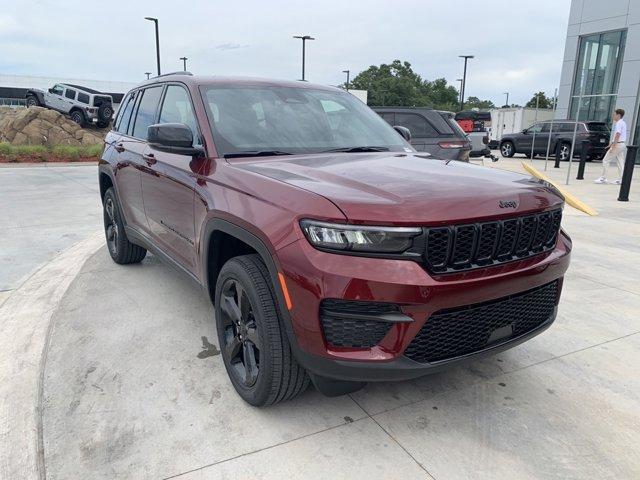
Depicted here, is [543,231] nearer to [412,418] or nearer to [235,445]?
[412,418]

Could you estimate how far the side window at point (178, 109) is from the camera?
3.35 meters

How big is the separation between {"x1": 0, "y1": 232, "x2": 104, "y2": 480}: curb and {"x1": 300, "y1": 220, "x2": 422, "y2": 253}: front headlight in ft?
5.43

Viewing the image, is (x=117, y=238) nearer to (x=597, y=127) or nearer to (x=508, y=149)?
(x=597, y=127)

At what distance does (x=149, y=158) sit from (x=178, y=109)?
52 centimetres

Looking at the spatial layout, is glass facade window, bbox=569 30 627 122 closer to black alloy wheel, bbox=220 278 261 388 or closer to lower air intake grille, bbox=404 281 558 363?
lower air intake grille, bbox=404 281 558 363

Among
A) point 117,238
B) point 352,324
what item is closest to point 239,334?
point 352,324

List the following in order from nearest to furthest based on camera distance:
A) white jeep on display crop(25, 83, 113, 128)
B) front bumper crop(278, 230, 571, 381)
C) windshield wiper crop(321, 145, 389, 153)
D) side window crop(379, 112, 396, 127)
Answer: front bumper crop(278, 230, 571, 381), windshield wiper crop(321, 145, 389, 153), side window crop(379, 112, 396, 127), white jeep on display crop(25, 83, 113, 128)

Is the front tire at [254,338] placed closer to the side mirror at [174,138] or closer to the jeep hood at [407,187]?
the jeep hood at [407,187]

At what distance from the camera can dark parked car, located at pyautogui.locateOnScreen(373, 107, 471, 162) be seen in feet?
31.0

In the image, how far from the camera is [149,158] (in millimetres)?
3930

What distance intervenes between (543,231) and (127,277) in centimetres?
382

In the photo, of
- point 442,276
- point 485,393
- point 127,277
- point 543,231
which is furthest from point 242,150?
point 127,277

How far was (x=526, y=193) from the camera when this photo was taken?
2.52 metres

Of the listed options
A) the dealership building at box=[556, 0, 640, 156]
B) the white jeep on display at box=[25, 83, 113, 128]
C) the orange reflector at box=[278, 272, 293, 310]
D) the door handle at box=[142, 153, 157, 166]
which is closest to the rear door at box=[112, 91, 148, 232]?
the door handle at box=[142, 153, 157, 166]
